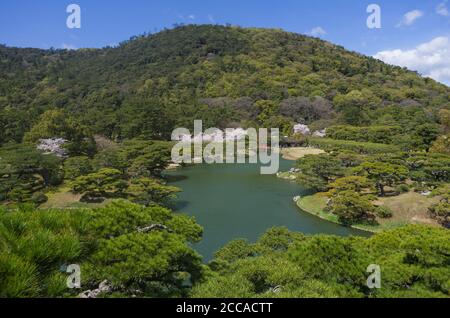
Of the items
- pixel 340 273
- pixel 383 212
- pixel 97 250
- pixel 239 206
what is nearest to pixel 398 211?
pixel 383 212

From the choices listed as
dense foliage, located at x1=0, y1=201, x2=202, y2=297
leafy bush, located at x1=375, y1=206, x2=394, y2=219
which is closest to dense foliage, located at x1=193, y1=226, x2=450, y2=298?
dense foliage, located at x1=0, y1=201, x2=202, y2=297

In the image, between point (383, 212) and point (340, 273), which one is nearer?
point (340, 273)

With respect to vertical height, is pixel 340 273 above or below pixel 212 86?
below

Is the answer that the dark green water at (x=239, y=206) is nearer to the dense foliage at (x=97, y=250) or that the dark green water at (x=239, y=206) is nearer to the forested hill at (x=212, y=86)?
the dense foliage at (x=97, y=250)

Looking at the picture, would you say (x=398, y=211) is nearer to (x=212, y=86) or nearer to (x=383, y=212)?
(x=383, y=212)

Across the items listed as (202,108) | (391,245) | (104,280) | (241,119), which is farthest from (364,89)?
(104,280)

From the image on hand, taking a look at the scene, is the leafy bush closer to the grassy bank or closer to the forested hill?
the grassy bank
